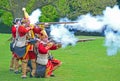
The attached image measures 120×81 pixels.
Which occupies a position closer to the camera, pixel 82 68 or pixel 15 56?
pixel 15 56

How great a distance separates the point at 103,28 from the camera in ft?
46.6

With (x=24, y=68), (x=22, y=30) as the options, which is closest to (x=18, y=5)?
(x=24, y=68)

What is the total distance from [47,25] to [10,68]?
2.48 m

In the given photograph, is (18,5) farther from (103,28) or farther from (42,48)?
(42,48)

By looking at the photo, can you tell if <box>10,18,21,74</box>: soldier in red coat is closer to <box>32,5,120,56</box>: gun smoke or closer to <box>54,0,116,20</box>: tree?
<box>32,5,120,56</box>: gun smoke

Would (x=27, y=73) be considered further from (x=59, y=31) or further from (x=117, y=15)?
(x=117, y=15)

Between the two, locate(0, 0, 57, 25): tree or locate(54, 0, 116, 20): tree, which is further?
locate(54, 0, 116, 20): tree

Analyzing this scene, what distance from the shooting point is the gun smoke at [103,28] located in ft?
45.0

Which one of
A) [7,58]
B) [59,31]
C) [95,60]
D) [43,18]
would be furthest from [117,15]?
[43,18]

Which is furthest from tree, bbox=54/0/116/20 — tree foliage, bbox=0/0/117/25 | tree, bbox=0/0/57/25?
tree, bbox=0/0/57/25

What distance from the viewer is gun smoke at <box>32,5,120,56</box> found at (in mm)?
13711

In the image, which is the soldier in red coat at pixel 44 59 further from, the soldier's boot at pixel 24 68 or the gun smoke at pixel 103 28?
the gun smoke at pixel 103 28

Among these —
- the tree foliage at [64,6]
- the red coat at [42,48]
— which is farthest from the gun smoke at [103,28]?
the tree foliage at [64,6]

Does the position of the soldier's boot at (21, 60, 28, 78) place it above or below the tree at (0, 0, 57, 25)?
below
